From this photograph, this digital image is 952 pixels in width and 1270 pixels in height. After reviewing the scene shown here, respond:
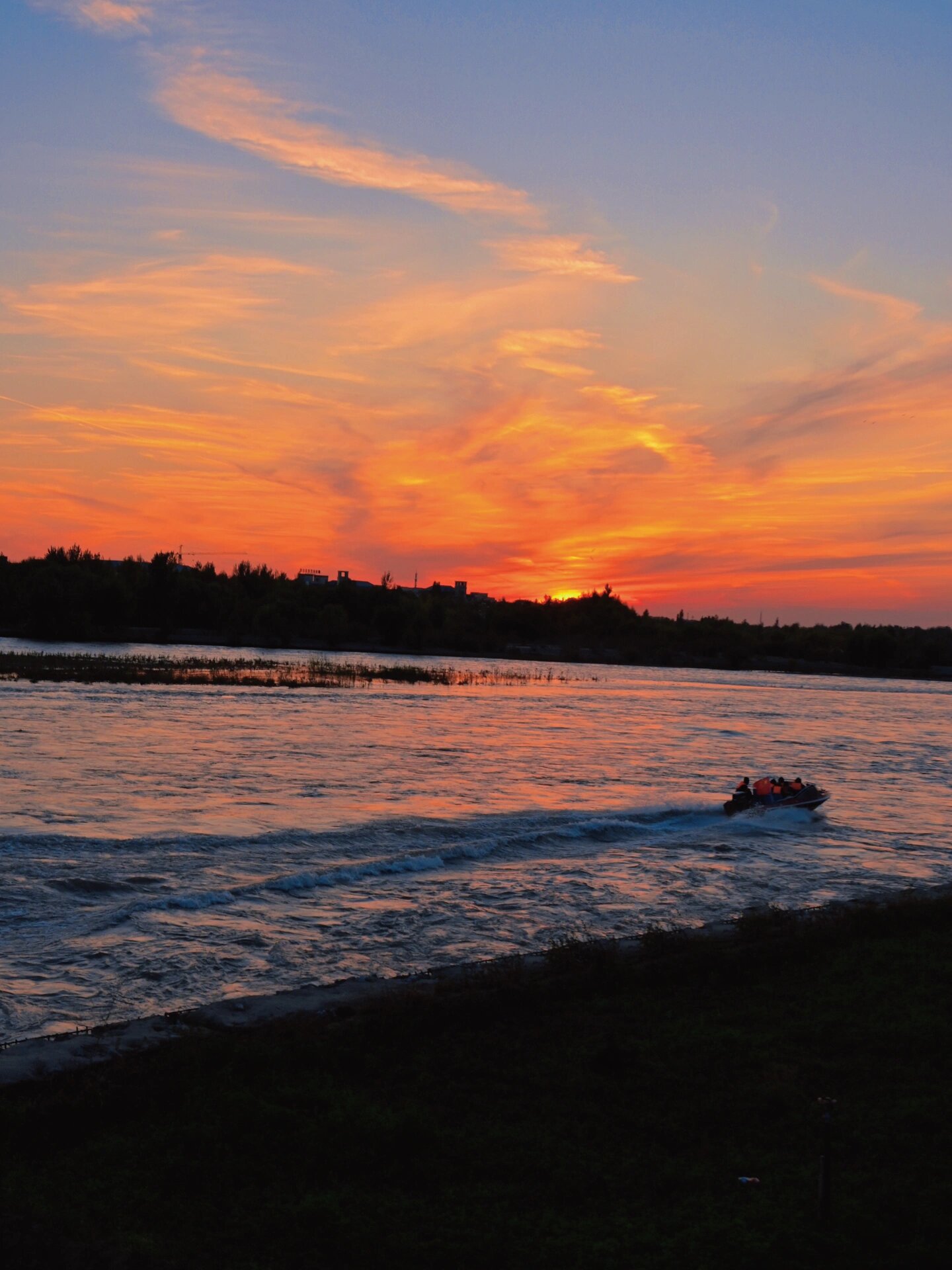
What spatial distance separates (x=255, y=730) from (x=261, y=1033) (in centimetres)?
3488

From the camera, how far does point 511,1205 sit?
23.2 ft

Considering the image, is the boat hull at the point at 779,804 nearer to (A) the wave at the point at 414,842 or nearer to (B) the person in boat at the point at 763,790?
(B) the person in boat at the point at 763,790

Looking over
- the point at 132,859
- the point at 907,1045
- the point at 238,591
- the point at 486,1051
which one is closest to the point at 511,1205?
the point at 486,1051

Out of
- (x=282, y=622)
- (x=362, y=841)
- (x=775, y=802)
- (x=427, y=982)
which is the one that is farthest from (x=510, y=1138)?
(x=282, y=622)

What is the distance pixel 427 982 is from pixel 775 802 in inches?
721

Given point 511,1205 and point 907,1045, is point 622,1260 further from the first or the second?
point 907,1045

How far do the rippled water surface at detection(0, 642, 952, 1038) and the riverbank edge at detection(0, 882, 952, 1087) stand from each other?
1.50m

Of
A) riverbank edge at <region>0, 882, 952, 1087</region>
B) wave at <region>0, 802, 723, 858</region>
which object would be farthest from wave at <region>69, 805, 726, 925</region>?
riverbank edge at <region>0, 882, 952, 1087</region>

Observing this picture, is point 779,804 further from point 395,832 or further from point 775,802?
point 395,832

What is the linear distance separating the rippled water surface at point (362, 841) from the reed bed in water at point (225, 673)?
15.7m

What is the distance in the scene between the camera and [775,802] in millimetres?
27953

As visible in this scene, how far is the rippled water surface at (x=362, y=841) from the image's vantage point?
1456cm

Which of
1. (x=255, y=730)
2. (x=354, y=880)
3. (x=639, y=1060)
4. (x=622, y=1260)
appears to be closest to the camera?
(x=622, y=1260)

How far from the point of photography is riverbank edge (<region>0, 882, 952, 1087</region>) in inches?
375
